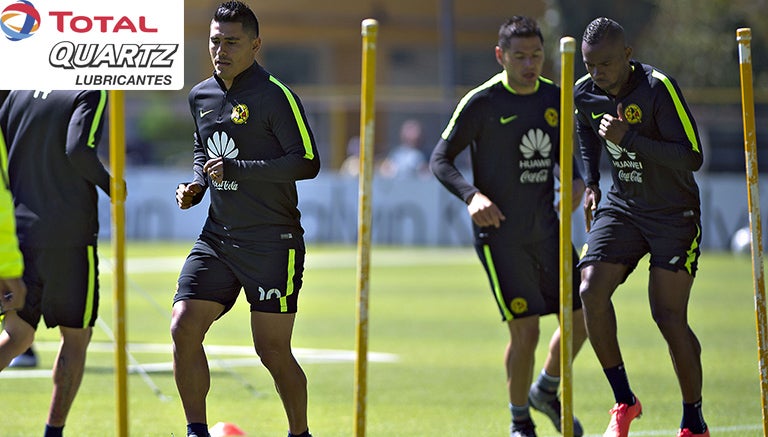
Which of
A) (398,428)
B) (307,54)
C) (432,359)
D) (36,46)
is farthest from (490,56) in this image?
(36,46)

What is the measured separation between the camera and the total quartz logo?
20.5 feet

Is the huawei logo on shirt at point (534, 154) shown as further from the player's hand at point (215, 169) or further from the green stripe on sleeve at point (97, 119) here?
the green stripe on sleeve at point (97, 119)

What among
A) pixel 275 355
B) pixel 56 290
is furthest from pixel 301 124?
pixel 56 290

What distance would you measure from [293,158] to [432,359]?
612 cm

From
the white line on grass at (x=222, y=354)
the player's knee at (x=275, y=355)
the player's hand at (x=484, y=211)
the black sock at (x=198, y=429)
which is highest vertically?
the player's hand at (x=484, y=211)

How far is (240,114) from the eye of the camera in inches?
291

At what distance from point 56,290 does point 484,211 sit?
2.52 m

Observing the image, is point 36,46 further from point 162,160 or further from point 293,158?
point 162,160

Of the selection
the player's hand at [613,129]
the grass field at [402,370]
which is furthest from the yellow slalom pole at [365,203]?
the grass field at [402,370]

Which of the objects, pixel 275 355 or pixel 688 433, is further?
pixel 688 433

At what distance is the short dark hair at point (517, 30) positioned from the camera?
340 inches

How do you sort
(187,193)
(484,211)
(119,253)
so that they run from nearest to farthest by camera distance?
(119,253) → (187,193) → (484,211)

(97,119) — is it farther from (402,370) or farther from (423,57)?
(423,57)

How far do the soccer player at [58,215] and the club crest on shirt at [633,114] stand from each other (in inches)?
114
